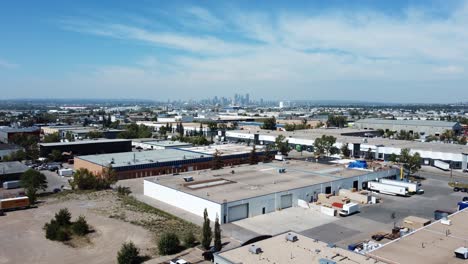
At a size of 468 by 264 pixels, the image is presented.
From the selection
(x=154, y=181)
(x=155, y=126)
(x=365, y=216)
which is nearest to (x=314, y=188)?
(x=365, y=216)

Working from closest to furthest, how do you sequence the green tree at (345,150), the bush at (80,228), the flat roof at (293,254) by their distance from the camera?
1. the flat roof at (293,254)
2. the bush at (80,228)
3. the green tree at (345,150)

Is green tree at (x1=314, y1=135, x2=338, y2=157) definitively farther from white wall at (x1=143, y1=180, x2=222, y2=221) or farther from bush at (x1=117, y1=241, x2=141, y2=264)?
bush at (x1=117, y1=241, x2=141, y2=264)

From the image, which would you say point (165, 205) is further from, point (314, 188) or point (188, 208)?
point (314, 188)

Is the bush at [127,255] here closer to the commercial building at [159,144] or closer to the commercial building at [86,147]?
the commercial building at [159,144]

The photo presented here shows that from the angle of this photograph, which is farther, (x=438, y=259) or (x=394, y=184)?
(x=394, y=184)

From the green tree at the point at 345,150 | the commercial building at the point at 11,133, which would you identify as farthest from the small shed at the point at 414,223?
the commercial building at the point at 11,133
